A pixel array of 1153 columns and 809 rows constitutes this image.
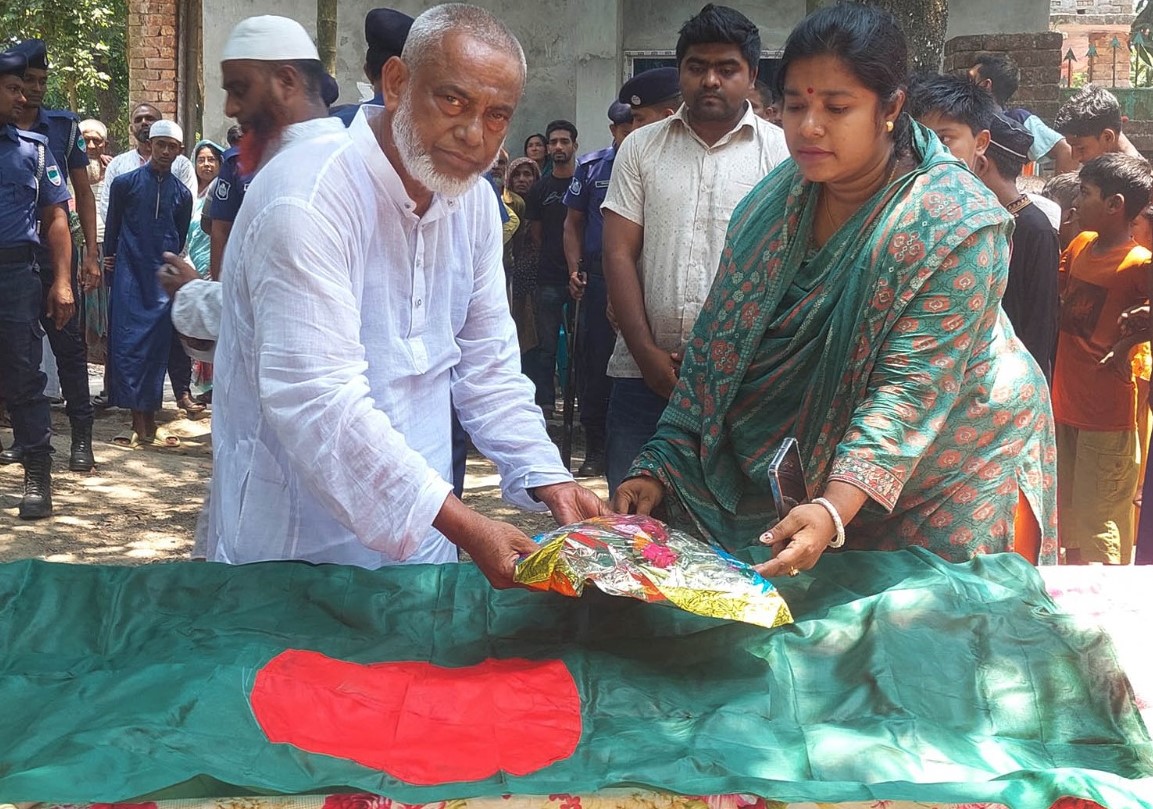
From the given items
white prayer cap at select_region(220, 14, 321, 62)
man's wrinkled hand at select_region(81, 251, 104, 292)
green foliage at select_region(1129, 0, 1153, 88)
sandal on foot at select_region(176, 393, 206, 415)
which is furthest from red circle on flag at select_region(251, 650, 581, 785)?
green foliage at select_region(1129, 0, 1153, 88)

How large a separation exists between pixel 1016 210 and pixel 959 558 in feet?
6.47

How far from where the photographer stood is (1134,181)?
461 cm

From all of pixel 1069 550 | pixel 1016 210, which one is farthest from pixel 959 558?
pixel 1069 550

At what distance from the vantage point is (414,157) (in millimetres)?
2303

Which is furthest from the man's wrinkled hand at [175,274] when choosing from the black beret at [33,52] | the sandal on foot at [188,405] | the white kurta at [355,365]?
the sandal on foot at [188,405]

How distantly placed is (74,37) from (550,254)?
10079 mm

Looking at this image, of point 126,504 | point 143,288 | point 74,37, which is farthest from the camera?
point 74,37

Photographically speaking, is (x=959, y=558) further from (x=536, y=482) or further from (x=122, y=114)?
(x=122, y=114)

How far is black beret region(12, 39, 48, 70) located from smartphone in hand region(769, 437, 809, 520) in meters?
4.87

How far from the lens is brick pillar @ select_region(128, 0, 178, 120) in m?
11.6

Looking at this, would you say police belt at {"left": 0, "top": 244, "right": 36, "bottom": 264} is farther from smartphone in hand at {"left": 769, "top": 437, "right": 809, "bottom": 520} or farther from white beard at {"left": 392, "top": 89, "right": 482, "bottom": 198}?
smartphone in hand at {"left": 769, "top": 437, "right": 809, "bottom": 520}

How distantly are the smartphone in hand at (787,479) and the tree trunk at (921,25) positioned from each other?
308 centimetres

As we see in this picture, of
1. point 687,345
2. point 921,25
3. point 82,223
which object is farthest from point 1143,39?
point 687,345

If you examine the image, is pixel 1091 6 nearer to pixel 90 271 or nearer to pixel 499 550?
pixel 90 271
